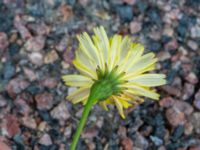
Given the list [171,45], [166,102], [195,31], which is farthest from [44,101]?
[195,31]

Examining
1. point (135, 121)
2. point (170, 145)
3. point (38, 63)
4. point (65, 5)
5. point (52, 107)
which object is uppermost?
point (65, 5)

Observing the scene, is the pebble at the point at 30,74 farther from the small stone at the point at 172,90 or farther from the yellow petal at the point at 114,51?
the yellow petal at the point at 114,51

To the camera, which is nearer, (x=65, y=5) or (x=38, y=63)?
(x=38, y=63)

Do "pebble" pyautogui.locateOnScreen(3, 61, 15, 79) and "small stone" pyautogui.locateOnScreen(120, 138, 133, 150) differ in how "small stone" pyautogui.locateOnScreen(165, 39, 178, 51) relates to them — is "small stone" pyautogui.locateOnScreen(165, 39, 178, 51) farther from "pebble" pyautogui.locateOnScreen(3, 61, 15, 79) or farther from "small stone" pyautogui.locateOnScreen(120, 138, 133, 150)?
"pebble" pyautogui.locateOnScreen(3, 61, 15, 79)

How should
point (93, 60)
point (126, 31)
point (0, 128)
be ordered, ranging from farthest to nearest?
point (126, 31) < point (0, 128) < point (93, 60)

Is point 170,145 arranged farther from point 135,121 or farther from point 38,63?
point 38,63

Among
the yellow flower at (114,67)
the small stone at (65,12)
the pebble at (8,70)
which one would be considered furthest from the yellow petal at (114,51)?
the small stone at (65,12)

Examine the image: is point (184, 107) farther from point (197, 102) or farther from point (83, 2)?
point (83, 2)

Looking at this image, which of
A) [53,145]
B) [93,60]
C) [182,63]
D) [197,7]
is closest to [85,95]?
[93,60]
